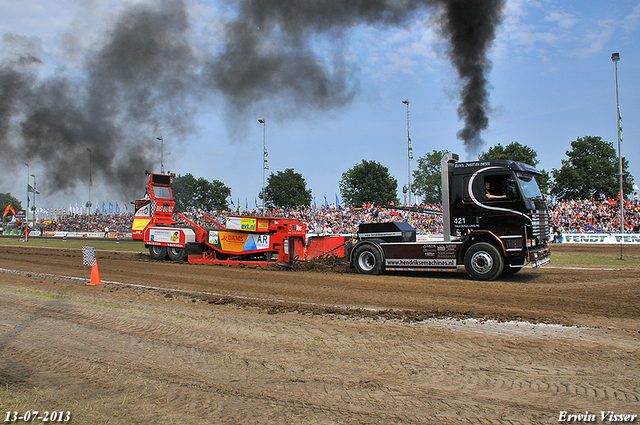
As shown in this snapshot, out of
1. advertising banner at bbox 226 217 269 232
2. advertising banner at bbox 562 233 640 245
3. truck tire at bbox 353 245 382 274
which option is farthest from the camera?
advertising banner at bbox 562 233 640 245

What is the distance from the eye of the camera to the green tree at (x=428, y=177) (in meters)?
68.9

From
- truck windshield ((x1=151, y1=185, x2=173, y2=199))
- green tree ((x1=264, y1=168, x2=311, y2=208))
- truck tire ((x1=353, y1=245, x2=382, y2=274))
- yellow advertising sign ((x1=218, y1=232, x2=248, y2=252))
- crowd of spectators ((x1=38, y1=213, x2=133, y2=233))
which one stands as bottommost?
truck tire ((x1=353, y1=245, x2=382, y2=274))

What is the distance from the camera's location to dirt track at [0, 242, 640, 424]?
3766 millimetres

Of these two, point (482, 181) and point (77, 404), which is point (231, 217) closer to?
point (482, 181)

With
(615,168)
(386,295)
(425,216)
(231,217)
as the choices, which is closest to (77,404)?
(386,295)

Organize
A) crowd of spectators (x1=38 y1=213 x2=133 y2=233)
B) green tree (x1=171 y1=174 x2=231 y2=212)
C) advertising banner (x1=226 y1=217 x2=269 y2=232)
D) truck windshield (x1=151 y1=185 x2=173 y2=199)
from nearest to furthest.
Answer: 1. advertising banner (x1=226 y1=217 x2=269 y2=232)
2. truck windshield (x1=151 y1=185 x2=173 y2=199)
3. crowd of spectators (x1=38 y1=213 x2=133 y2=233)
4. green tree (x1=171 y1=174 x2=231 y2=212)

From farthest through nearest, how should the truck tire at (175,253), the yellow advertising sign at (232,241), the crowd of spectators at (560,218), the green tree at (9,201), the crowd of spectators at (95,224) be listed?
the green tree at (9,201) < the crowd of spectators at (95,224) < the crowd of spectators at (560,218) < the truck tire at (175,253) < the yellow advertising sign at (232,241)

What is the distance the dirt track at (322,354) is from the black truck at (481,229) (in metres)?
1.46

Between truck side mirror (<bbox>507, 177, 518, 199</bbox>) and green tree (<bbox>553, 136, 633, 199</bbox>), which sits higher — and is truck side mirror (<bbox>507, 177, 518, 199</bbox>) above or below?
below

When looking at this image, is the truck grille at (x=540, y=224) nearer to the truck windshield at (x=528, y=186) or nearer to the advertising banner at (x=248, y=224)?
the truck windshield at (x=528, y=186)

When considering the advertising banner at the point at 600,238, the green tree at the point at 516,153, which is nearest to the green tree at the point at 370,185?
the green tree at the point at 516,153

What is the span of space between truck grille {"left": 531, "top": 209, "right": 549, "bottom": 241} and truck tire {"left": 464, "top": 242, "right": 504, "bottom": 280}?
3.99 feet

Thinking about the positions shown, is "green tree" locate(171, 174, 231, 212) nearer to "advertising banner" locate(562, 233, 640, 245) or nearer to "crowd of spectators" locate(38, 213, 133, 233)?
"crowd of spectators" locate(38, 213, 133, 233)

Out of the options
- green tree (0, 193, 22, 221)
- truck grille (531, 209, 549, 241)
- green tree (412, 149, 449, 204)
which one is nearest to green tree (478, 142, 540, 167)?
green tree (412, 149, 449, 204)
